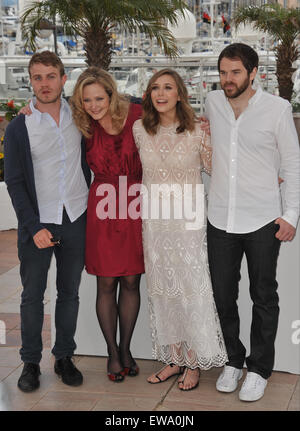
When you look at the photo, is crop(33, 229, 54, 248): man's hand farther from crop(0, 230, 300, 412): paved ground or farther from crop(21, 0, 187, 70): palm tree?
crop(21, 0, 187, 70): palm tree

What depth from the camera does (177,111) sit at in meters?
3.44

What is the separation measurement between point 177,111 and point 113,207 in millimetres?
583

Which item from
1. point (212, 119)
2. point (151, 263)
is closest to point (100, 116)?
point (212, 119)

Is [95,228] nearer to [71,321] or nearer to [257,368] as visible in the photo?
[71,321]

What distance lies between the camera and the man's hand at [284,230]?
3.30 m

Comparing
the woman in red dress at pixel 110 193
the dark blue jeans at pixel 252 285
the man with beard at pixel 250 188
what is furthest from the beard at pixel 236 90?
the dark blue jeans at pixel 252 285

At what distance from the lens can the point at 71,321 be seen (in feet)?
12.4

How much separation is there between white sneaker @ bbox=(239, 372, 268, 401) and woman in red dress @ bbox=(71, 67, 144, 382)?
689mm

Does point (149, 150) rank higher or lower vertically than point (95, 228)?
higher

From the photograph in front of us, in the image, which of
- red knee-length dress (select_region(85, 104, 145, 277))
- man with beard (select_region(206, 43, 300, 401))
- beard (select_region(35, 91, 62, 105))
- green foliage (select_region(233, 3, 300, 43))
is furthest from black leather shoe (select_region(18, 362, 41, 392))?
green foliage (select_region(233, 3, 300, 43))

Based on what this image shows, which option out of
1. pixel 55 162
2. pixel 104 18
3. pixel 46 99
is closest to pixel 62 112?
pixel 46 99

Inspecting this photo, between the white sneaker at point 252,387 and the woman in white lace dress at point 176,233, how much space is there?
6.4 inches

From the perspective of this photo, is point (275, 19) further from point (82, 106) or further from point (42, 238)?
point (42, 238)
